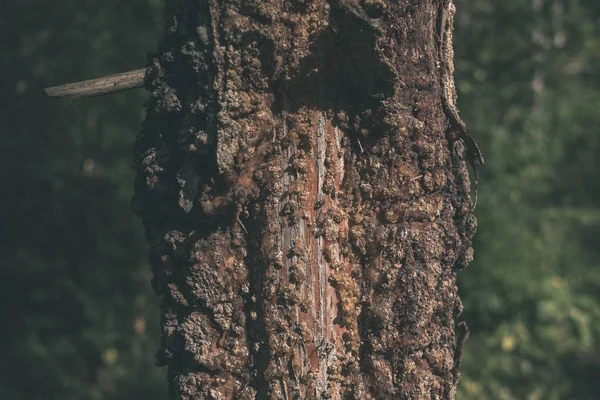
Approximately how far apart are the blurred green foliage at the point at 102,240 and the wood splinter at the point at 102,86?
343cm

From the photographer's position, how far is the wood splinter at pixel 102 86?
2078 mm

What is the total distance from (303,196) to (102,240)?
4107 millimetres

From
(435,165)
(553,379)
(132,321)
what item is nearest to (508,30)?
(553,379)

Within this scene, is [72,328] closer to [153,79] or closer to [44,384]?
[44,384]

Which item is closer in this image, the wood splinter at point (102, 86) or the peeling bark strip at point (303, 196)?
the peeling bark strip at point (303, 196)

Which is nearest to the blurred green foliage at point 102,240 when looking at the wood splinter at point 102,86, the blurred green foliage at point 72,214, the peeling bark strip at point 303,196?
the blurred green foliage at point 72,214

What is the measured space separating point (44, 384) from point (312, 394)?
4293mm

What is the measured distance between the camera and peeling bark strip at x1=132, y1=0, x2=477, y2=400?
1.82 metres

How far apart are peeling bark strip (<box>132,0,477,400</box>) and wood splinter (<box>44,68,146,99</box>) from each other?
0.51 feet

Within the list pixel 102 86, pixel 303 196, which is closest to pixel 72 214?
pixel 102 86

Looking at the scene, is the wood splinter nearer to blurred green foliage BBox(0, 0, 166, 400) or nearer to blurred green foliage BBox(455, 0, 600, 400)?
blurred green foliage BBox(0, 0, 166, 400)

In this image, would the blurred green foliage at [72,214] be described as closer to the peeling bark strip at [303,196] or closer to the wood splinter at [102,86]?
the wood splinter at [102,86]

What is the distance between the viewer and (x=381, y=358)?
188 cm

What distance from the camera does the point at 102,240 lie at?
567 centimetres
